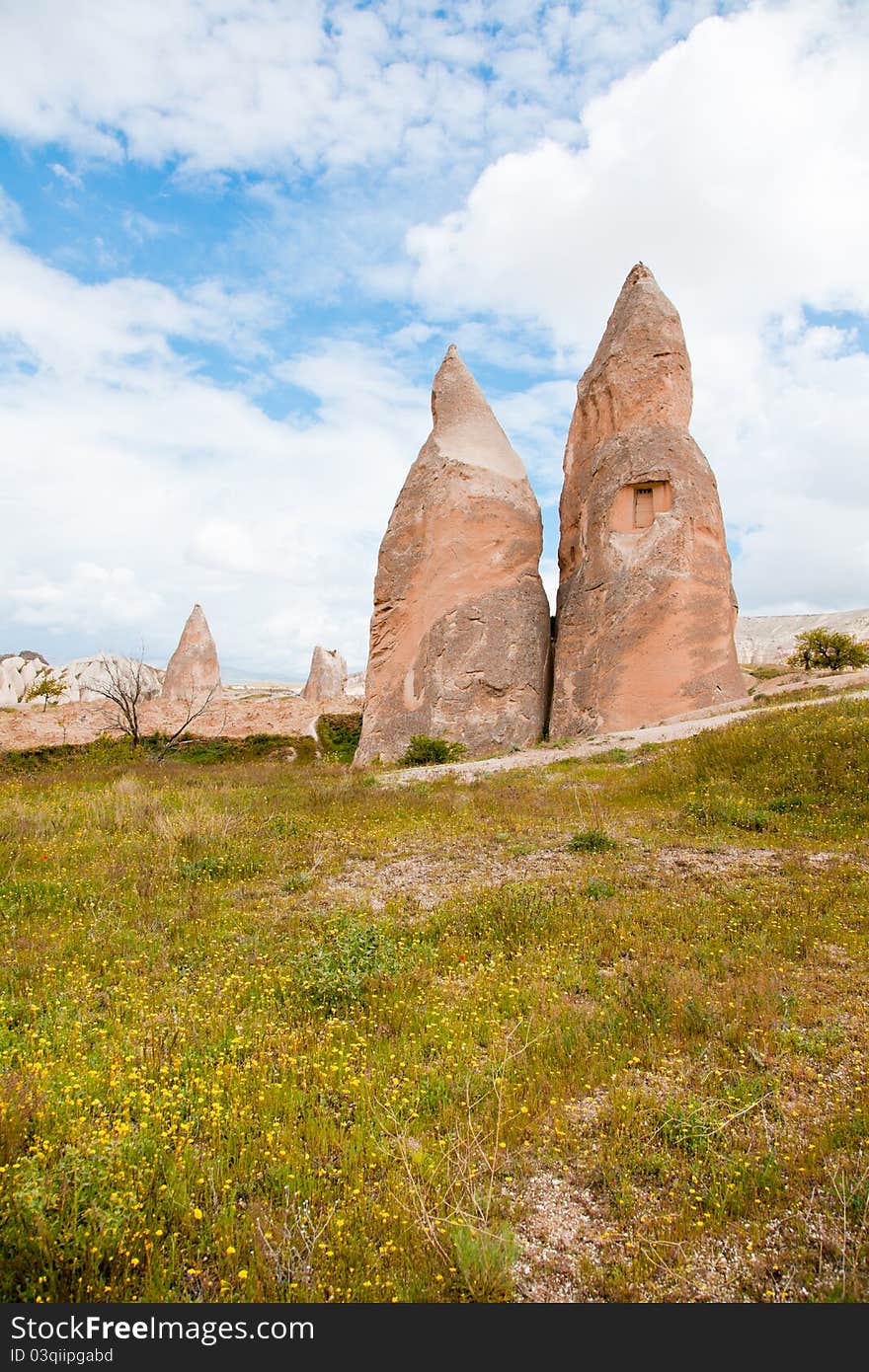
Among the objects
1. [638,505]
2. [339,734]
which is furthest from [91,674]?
[638,505]

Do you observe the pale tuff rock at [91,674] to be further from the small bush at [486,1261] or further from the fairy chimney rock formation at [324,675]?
the small bush at [486,1261]

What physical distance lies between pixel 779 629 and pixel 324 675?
5890 centimetres

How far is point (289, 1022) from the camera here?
3.57 metres

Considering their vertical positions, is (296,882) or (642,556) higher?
(642,556)

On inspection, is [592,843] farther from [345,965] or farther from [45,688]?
[45,688]

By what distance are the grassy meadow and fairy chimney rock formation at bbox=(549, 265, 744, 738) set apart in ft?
33.3

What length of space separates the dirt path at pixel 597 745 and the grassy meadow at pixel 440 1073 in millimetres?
5545

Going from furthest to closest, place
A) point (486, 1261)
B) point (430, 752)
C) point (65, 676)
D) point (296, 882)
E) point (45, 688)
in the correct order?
point (65, 676) < point (45, 688) < point (430, 752) < point (296, 882) < point (486, 1261)

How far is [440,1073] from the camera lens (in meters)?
3.03

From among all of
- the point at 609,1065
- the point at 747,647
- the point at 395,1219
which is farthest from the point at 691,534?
the point at 747,647

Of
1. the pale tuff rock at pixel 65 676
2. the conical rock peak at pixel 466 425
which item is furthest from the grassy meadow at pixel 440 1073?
the pale tuff rock at pixel 65 676

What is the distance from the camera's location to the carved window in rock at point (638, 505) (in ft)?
58.1

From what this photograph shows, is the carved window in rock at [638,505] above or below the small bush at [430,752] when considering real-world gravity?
above

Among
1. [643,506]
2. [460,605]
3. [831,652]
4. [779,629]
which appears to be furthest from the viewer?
[779,629]
